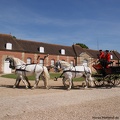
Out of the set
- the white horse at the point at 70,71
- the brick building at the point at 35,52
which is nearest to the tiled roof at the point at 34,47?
the brick building at the point at 35,52

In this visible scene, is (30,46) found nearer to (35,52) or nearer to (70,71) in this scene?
(35,52)

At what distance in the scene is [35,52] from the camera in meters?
33.9

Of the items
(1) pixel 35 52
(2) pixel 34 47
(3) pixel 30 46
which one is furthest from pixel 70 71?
(2) pixel 34 47

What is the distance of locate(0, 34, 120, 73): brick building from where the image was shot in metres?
30.2

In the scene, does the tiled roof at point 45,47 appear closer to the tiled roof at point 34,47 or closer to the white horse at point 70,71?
the tiled roof at point 34,47

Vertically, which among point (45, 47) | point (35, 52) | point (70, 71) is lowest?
point (70, 71)

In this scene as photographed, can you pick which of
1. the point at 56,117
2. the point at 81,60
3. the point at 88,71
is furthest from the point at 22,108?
the point at 81,60

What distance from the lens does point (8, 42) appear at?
30875 millimetres

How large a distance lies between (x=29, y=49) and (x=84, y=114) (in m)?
29.3

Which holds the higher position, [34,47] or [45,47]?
[45,47]

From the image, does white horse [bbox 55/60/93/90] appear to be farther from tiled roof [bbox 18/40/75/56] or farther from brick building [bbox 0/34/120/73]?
tiled roof [bbox 18/40/75/56]

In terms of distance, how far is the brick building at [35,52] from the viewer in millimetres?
30188

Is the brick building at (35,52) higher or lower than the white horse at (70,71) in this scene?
higher

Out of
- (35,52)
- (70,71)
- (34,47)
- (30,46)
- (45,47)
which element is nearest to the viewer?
(70,71)
